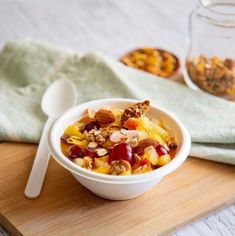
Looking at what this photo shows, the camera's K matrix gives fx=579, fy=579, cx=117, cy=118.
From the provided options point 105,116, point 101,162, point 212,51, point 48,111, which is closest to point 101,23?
point 212,51

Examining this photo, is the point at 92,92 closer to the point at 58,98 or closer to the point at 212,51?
the point at 58,98

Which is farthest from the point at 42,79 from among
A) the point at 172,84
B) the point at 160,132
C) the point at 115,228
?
the point at 115,228

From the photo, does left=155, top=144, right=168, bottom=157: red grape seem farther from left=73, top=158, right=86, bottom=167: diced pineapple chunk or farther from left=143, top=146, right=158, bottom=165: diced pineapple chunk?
left=73, top=158, right=86, bottom=167: diced pineapple chunk

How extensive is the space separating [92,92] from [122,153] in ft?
1.42

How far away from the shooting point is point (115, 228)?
3.51ft

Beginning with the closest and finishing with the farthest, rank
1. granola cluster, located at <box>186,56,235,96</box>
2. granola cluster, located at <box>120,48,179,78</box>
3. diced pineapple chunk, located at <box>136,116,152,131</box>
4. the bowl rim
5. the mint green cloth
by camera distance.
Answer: the bowl rim → diced pineapple chunk, located at <box>136,116,152,131</box> → the mint green cloth → granola cluster, located at <box>186,56,235,96</box> → granola cluster, located at <box>120,48,179,78</box>

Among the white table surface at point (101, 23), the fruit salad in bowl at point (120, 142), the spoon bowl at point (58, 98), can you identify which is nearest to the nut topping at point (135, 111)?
the fruit salad in bowl at point (120, 142)

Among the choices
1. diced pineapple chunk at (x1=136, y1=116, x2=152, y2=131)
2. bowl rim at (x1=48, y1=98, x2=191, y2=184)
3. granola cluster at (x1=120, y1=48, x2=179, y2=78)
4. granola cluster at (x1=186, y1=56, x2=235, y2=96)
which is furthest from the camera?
granola cluster at (x1=120, y1=48, x2=179, y2=78)

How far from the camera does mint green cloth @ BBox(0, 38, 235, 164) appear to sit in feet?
4.25

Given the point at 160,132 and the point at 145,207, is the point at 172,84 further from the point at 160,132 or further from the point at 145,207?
the point at 145,207

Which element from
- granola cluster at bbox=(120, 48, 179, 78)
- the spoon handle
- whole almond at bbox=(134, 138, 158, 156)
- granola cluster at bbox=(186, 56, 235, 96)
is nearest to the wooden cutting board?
the spoon handle

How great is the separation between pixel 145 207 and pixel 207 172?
0.60 ft

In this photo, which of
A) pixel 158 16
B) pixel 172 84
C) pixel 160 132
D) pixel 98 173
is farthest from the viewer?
pixel 158 16

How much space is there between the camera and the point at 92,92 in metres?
1.47
